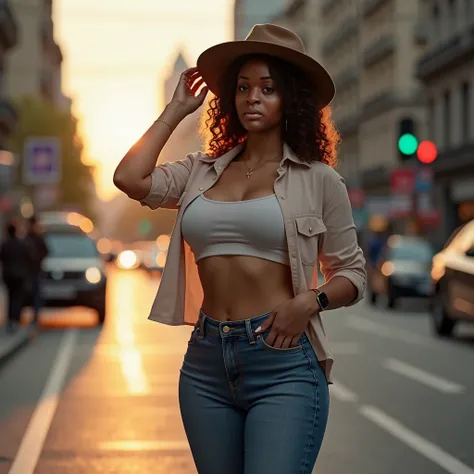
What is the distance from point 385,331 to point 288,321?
17954 millimetres

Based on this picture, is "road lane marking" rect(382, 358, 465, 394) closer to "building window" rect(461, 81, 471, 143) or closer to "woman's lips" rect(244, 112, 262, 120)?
"woman's lips" rect(244, 112, 262, 120)

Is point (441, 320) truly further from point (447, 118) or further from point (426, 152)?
point (447, 118)

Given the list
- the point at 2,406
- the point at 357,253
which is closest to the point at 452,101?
the point at 2,406

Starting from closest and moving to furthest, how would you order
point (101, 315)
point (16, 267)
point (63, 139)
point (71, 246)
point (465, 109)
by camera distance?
1. point (16, 267)
2. point (101, 315)
3. point (71, 246)
4. point (465, 109)
5. point (63, 139)

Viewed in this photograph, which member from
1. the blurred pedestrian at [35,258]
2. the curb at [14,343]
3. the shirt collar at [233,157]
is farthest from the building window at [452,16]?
the shirt collar at [233,157]

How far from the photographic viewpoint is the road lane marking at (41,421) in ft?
27.9

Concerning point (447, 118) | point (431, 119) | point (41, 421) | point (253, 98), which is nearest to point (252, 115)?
point (253, 98)

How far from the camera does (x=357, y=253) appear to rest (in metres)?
4.08

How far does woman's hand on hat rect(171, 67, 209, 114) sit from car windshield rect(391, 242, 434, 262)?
26185 mm

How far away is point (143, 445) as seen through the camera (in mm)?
9164

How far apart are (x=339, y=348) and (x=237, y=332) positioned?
14.1m

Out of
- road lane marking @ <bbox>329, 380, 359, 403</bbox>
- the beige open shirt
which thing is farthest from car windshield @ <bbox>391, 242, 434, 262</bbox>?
the beige open shirt

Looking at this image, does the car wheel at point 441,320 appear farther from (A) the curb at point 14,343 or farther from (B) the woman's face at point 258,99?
(B) the woman's face at point 258,99

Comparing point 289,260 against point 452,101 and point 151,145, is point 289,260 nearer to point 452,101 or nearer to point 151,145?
point 151,145
